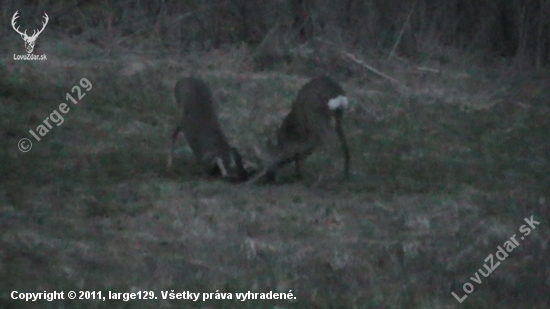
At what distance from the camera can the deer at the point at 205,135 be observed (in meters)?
10.2

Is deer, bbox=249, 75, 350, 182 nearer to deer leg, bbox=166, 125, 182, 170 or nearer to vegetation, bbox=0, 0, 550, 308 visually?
vegetation, bbox=0, 0, 550, 308

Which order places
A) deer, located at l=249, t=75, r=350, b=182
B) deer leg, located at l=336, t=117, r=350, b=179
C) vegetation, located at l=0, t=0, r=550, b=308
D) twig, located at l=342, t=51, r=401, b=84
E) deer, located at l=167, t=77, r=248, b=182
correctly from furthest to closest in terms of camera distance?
1. twig, located at l=342, t=51, r=401, b=84
2. deer leg, located at l=336, t=117, r=350, b=179
3. deer, located at l=249, t=75, r=350, b=182
4. deer, located at l=167, t=77, r=248, b=182
5. vegetation, located at l=0, t=0, r=550, b=308

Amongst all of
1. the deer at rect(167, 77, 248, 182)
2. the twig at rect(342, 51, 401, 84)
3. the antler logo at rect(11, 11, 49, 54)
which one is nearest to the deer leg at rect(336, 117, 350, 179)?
the deer at rect(167, 77, 248, 182)

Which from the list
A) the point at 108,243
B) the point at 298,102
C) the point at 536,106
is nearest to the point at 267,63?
the point at 536,106

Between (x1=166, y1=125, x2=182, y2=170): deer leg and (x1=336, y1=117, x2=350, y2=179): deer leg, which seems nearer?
(x1=336, y1=117, x2=350, y2=179): deer leg

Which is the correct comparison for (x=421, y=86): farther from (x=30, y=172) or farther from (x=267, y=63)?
(x=30, y=172)

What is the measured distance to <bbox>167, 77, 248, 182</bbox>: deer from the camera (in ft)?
33.4

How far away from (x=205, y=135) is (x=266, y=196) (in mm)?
1223

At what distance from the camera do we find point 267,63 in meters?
15.6

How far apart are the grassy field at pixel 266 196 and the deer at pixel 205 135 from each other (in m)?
0.19

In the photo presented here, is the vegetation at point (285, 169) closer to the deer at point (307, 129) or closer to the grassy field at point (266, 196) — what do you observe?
the grassy field at point (266, 196)

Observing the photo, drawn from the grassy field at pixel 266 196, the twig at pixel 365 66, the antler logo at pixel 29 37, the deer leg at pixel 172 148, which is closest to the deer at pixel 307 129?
the grassy field at pixel 266 196

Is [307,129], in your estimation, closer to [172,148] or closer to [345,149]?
[345,149]

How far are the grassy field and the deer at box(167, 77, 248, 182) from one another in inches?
7.3
